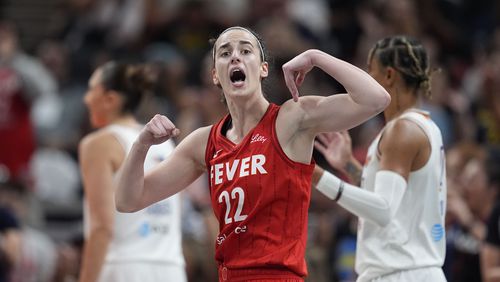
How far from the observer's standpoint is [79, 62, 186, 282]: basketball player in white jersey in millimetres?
6980

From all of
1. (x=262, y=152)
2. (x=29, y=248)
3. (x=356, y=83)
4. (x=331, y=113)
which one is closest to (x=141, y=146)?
(x=262, y=152)

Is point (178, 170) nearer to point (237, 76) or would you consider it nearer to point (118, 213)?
point (237, 76)

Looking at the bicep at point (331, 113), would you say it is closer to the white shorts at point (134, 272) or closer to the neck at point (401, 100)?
the neck at point (401, 100)

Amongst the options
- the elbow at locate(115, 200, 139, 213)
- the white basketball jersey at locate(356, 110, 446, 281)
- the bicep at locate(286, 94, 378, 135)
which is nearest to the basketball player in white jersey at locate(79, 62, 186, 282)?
the elbow at locate(115, 200, 139, 213)

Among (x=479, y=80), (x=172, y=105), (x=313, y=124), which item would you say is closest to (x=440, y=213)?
(x=313, y=124)

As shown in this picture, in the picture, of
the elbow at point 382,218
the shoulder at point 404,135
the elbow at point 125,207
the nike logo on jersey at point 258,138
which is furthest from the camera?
the shoulder at point 404,135

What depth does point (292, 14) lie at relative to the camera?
1376 cm

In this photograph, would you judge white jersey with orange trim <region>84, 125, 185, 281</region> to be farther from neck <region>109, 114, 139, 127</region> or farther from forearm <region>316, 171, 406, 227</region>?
forearm <region>316, 171, 406, 227</region>

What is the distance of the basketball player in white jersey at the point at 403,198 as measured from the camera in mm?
5977

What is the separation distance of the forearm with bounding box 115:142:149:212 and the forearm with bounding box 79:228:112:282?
4.13 ft

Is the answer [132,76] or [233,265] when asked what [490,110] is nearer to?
[132,76]

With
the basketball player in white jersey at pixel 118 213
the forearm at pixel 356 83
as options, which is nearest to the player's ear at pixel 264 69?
the forearm at pixel 356 83

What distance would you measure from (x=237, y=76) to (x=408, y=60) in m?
1.28

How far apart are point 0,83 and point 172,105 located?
204 centimetres
